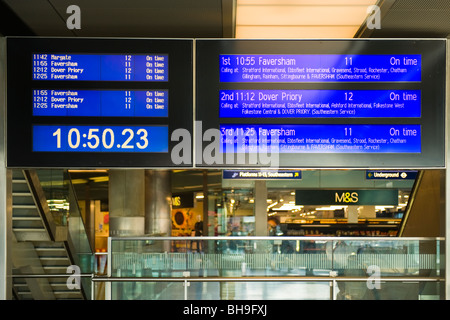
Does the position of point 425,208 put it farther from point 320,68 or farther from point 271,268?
point 320,68

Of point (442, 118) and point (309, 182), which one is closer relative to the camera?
point (442, 118)

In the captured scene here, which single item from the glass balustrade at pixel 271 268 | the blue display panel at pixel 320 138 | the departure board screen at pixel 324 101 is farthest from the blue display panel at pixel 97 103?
the glass balustrade at pixel 271 268

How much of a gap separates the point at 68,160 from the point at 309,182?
44.4 feet

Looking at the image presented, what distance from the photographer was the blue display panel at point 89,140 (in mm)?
4629

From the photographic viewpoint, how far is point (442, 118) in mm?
4715

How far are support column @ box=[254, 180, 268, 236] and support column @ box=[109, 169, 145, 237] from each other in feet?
11.0

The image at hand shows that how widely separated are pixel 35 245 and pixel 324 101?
7.69 meters

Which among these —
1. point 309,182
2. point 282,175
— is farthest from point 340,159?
point 309,182

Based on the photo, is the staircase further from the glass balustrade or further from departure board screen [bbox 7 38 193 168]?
departure board screen [bbox 7 38 193 168]

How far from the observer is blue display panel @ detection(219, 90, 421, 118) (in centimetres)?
470

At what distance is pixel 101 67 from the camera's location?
15.5 ft

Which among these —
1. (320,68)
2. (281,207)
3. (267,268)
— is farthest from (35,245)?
(281,207)

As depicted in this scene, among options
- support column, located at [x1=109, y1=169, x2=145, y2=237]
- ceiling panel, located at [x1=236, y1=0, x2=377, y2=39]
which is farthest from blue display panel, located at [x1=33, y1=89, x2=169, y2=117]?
support column, located at [x1=109, y1=169, x2=145, y2=237]
